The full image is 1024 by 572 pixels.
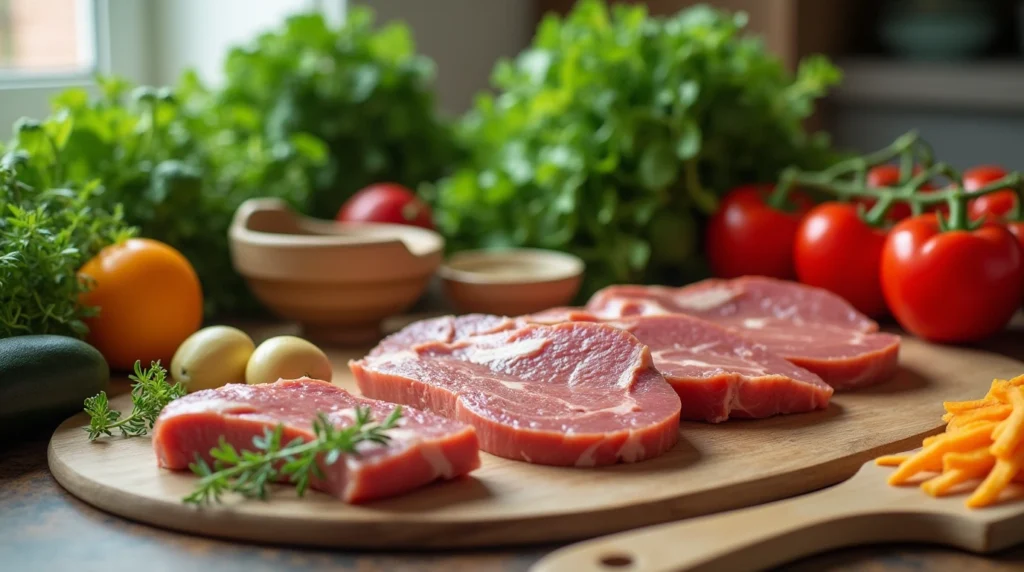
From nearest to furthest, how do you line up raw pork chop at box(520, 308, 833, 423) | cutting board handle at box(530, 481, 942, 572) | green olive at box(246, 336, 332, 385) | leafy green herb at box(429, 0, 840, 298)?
1. cutting board handle at box(530, 481, 942, 572)
2. raw pork chop at box(520, 308, 833, 423)
3. green olive at box(246, 336, 332, 385)
4. leafy green herb at box(429, 0, 840, 298)

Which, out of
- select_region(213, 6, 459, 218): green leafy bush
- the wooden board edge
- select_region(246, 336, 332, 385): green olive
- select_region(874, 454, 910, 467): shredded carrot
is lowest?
the wooden board edge

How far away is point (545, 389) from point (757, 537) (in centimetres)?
51

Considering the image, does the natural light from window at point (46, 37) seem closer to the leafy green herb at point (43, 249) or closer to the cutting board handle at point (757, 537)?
the leafy green herb at point (43, 249)

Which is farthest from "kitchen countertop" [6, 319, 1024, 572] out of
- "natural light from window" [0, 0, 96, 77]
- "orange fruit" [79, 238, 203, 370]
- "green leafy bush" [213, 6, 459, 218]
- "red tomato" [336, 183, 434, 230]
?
"natural light from window" [0, 0, 96, 77]

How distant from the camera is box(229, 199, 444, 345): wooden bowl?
2.26 metres

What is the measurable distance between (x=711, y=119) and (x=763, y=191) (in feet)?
0.75

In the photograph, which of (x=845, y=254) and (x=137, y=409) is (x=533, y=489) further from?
(x=845, y=254)

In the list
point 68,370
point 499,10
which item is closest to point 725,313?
point 68,370

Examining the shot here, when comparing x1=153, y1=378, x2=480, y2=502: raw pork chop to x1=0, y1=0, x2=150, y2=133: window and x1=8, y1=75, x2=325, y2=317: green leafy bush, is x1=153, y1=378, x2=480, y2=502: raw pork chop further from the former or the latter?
x1=0, y1=0, x2=150, y2=133: window

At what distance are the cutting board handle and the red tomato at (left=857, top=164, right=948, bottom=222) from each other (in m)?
1.26

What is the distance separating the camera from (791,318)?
230cm

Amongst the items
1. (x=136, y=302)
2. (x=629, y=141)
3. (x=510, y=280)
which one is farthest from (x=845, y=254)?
(x=136, y=302)

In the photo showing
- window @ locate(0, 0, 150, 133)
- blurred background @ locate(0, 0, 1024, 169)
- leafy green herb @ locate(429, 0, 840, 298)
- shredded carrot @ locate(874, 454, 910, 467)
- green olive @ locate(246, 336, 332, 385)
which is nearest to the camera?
shredded carrot @ locate(874, 454, 910, 467)

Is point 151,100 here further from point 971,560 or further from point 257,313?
point 971,560
